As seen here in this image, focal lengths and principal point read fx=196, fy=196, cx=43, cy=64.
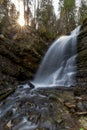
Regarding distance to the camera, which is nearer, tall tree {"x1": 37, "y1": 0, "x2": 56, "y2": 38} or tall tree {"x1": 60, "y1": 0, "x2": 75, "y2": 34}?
tall tree {"x1": 37, "y1": 0, "x2": 56, "y2": 38}

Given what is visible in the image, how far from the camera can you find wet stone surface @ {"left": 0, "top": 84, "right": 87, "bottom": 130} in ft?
21.3

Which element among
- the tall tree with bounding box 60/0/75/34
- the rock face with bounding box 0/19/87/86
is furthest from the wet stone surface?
the tall tree with bounding box 60/0/75/34

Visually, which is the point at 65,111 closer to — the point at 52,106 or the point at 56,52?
the point at 52,106

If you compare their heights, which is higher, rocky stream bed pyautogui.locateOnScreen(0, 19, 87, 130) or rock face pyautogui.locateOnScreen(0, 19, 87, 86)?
rock face pyautogui.locateOnScreen(0, 19, 87, 86)

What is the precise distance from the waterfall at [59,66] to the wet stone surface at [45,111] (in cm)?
329

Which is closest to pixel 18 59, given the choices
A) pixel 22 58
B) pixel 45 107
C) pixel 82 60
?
pixel 22 58

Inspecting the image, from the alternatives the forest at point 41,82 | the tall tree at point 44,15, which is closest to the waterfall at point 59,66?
the forest at point 41,82

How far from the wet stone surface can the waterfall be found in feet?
10.8

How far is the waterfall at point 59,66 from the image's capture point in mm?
12953

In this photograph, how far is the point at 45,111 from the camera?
7371mm

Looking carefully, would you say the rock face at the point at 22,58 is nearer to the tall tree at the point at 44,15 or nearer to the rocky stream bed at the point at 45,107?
the rocky stream bed at the point at 45,107

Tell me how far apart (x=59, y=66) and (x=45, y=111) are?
8735 mm

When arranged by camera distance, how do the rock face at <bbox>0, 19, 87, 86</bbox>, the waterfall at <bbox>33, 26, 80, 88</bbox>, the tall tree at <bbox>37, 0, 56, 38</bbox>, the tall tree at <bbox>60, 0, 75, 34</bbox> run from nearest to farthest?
the waterfall at <bbox>33, 26, 80, 88</bbox>, the rock face at <bbox>0, 19, 87, 86</bbox>, the tall tree at <bbox>37, 0, 56, 38</bbox>, the tall tree at <bbox>60, 0, 75, 34</bbox>

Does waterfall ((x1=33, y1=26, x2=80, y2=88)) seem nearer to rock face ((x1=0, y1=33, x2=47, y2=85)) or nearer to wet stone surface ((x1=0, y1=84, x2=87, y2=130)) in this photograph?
rock face ((x1=0, y1=33, x2=47, y2=85))
